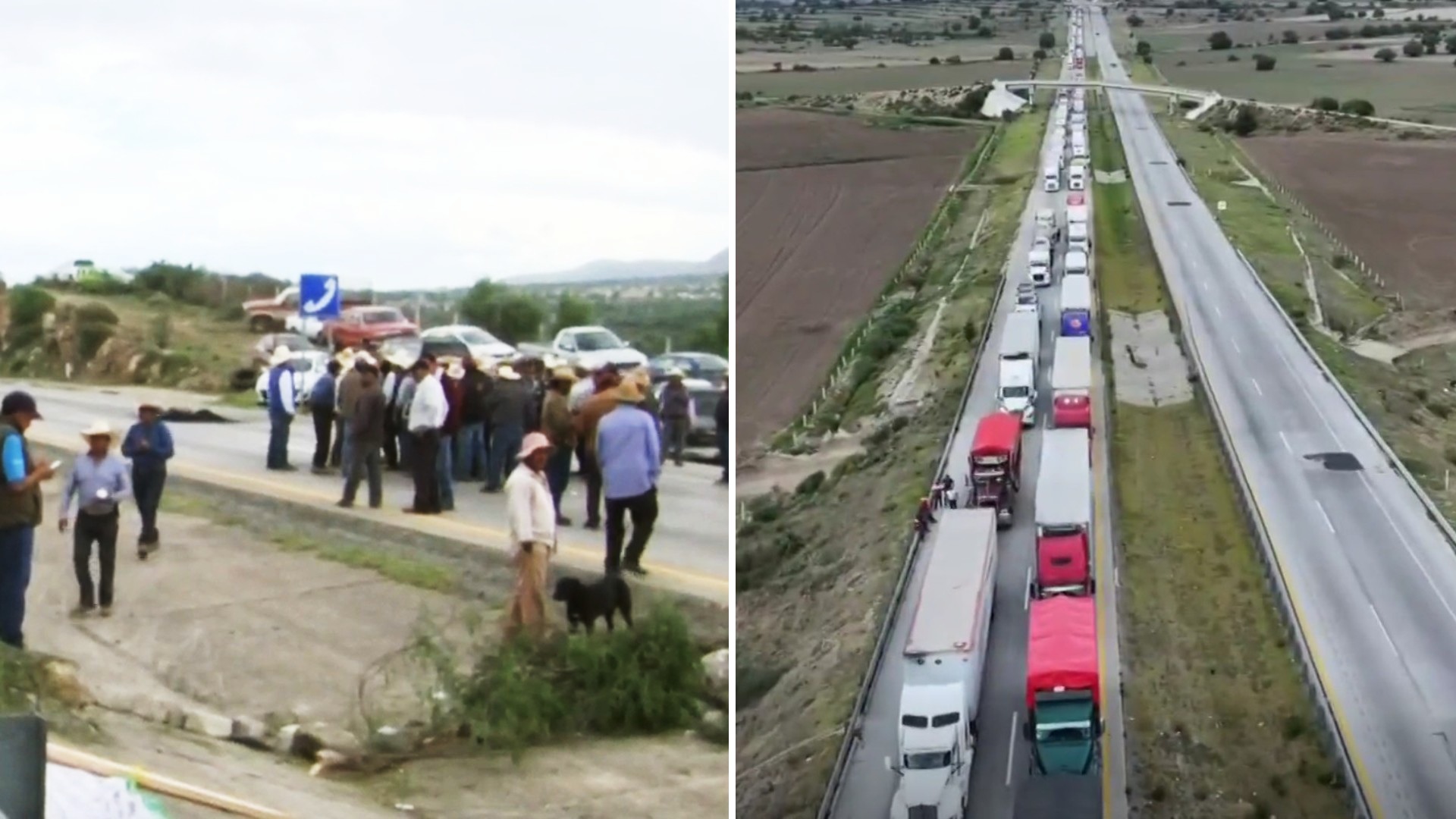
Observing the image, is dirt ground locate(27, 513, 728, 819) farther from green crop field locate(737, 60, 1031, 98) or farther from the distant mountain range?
green crop field locate(737, 60, 1031, 98)

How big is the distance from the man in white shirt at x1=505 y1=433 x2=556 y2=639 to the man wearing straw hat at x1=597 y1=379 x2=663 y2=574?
11cm

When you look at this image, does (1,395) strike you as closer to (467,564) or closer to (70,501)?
(70,501)

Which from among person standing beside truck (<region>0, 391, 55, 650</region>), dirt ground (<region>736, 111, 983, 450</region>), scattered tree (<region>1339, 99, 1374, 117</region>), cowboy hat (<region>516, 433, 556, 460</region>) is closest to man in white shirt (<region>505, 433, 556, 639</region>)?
cowboy hat (<region>516, 433, 556, 460</region>)

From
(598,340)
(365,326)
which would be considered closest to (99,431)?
(365,326)

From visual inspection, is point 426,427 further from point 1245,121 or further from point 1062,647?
point 1245,121

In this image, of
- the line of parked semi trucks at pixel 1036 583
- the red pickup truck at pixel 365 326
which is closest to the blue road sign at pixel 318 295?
the red pickup truck at pixel 365 326

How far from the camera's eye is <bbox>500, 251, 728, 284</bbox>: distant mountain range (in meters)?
2.64

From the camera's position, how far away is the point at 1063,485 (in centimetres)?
321

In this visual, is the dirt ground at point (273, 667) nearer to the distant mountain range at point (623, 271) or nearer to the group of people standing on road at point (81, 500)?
the group of people standing on road at point (81, 500)

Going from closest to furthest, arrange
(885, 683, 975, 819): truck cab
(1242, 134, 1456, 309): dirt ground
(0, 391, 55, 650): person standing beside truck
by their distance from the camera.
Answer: (0, 391, 55, 650): person standing beside truck < (885, 683, 975, 819): truck cab < (1242, 134, 1456, 309): dirt ground

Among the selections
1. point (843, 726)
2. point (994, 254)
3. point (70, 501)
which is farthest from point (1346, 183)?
point (70, 501)

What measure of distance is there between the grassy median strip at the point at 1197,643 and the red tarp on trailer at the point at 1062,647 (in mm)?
99

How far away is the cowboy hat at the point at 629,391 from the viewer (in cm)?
269

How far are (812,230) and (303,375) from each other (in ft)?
4.52
